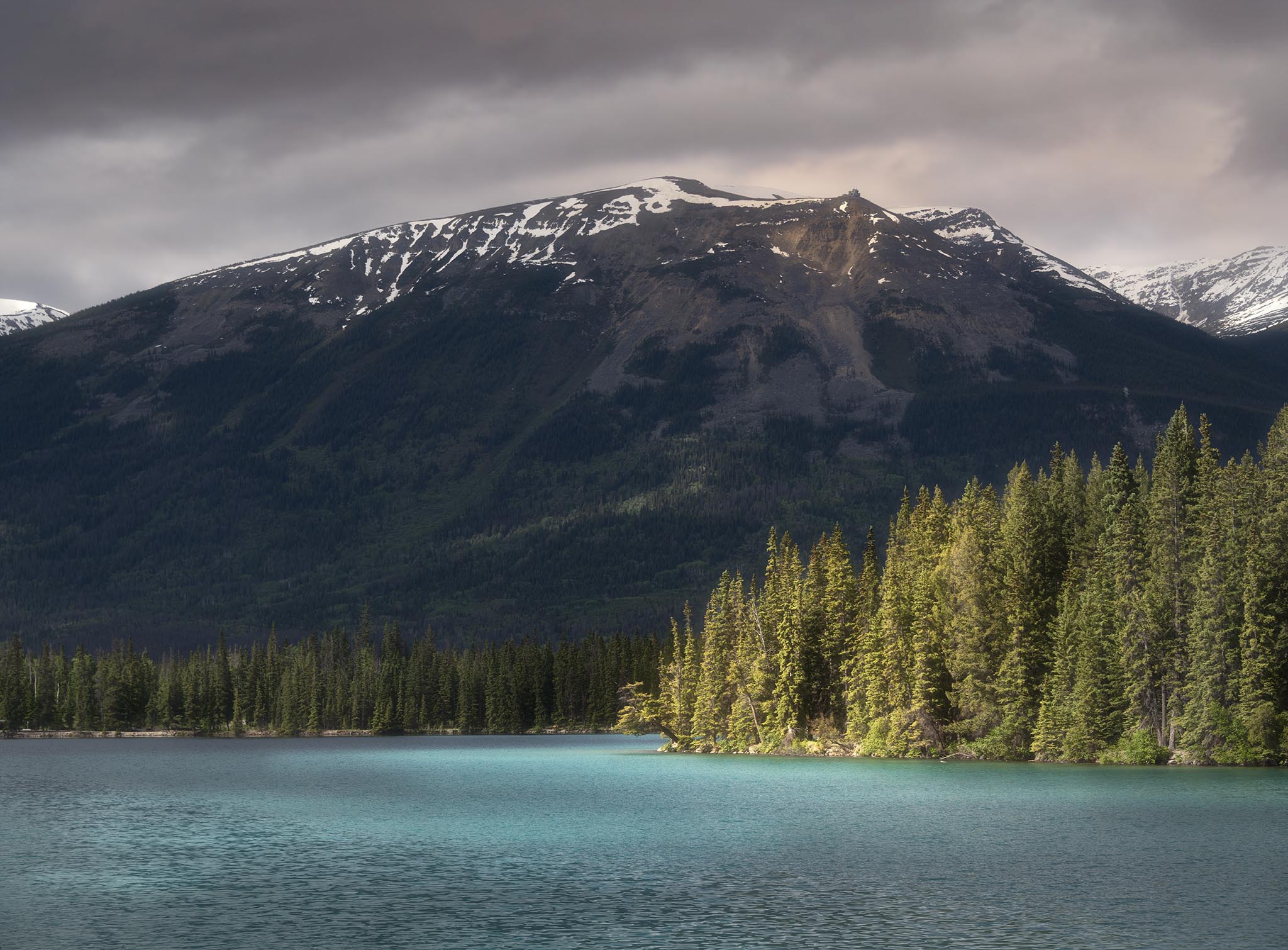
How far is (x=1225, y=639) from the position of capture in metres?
101

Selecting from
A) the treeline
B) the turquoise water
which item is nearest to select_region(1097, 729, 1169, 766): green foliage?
the treeline

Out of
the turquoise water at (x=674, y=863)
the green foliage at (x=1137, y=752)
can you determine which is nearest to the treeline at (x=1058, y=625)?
the green foliage at (x=1137, y=752)

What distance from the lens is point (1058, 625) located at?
11294cm

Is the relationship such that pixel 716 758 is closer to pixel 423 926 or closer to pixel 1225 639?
pixel 1225 639

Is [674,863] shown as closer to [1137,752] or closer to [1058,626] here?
[1137,752]

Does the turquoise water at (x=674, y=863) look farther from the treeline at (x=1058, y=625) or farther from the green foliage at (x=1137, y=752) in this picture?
Answer: the treeline at (x=1058, y=625)

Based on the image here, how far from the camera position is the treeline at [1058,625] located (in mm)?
101062

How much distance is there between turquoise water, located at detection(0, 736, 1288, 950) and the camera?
146 feet

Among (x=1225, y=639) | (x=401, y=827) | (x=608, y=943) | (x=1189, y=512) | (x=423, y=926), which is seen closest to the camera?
(x=608, y=943)

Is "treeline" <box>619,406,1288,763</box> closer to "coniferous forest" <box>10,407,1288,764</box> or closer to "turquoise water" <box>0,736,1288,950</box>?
"coniferous forest" <box>10,407,1288,764</box>

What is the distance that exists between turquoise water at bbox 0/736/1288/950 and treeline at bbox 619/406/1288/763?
6.53m

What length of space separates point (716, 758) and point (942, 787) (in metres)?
50.9

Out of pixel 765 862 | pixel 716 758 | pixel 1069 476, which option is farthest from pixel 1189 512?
pixel 765 862

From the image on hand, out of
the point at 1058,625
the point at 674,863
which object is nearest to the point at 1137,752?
the point at 1058,625
